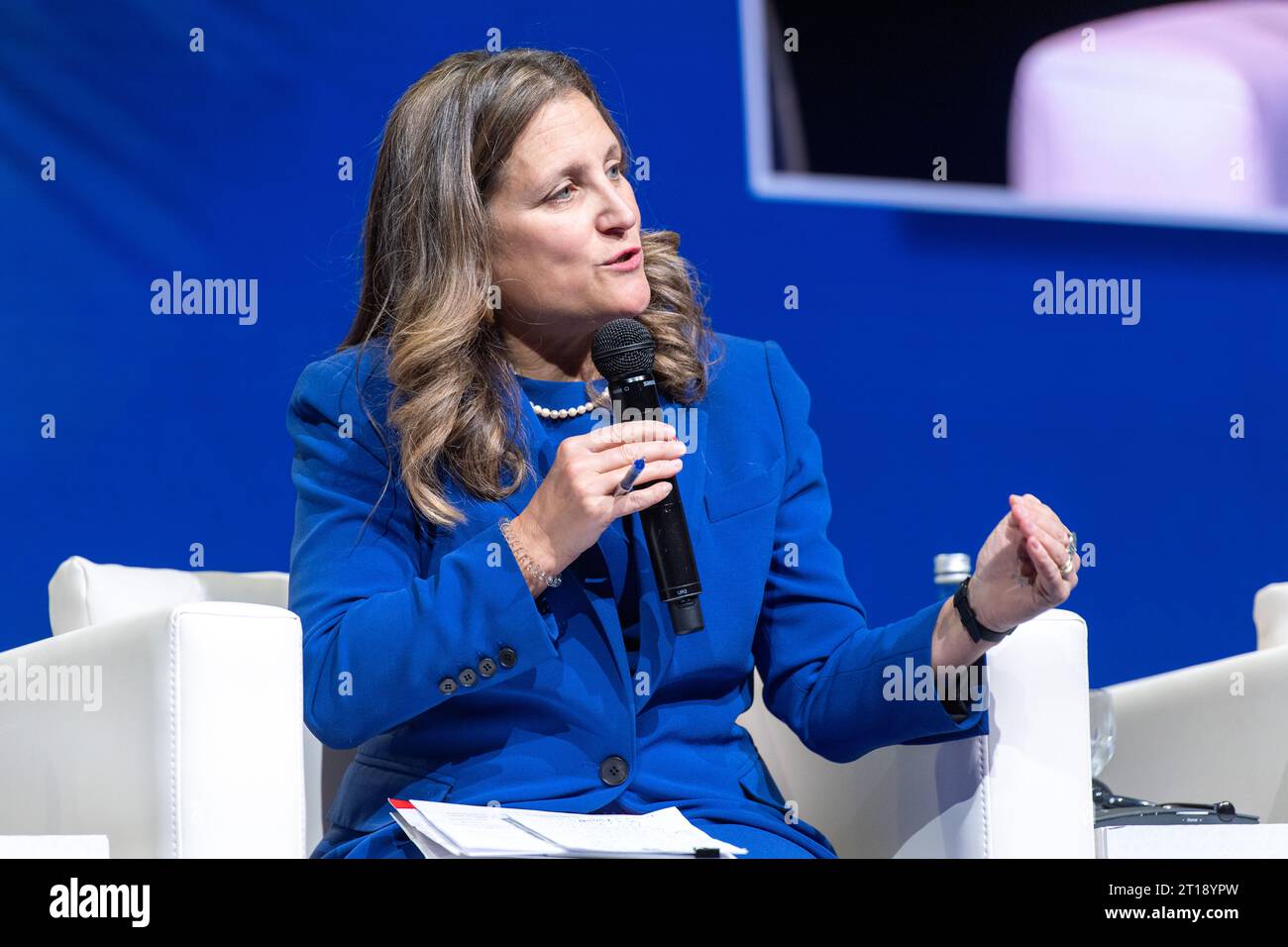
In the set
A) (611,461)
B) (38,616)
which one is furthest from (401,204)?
(38,616)

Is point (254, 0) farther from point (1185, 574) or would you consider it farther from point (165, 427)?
point (1185, 574)

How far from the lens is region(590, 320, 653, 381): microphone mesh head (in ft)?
5.45

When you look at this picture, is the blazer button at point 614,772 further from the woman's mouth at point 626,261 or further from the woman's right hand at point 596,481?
the woman's mouth at point 626,261

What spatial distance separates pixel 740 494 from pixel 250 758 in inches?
25.2

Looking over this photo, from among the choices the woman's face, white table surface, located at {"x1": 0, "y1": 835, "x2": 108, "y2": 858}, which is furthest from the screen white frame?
white table surface, located at {"x1": 0, "y1": 835, "x2": 108, "y2": 858}

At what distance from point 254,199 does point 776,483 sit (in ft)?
4.70

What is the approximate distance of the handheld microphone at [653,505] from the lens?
5.13ft

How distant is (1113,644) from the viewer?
3162mm

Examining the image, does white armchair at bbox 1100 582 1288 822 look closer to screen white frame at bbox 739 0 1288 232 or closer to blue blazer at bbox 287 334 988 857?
blue blazer at bbox 287 334 988 857

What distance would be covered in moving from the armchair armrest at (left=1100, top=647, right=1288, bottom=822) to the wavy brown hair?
3.15ft

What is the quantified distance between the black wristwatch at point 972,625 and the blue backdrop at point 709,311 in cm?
137

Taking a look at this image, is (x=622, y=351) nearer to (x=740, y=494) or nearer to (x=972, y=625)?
(x=740, y=494)

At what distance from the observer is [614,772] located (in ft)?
5.60

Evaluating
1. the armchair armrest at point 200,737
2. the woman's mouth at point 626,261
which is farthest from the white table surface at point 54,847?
the woman's mouth at point 626,261
